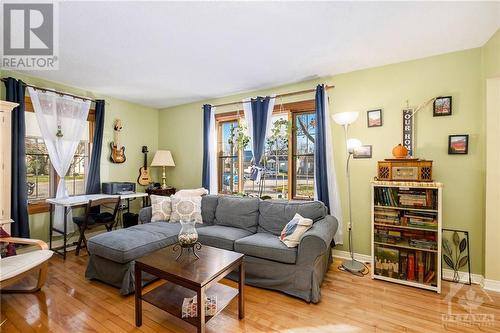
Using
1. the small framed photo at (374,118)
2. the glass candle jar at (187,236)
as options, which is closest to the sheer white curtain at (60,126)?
the glass candle jar at (187,236)

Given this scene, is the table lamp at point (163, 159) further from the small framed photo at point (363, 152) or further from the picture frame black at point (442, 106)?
the picture frame black at point (442, 106)

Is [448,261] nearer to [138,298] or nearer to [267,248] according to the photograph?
[267,248]

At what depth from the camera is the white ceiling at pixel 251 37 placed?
1.94 metres

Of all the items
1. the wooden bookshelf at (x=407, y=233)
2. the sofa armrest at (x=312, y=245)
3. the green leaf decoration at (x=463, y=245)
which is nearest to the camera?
the sofa armrest at (x=312, y=245)

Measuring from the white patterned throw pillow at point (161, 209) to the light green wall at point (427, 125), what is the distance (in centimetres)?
234

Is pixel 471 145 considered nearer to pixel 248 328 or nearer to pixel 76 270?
pixel 248 328

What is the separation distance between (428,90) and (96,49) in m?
3.69

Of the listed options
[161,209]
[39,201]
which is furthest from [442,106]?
[39,201]

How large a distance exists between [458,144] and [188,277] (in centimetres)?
301

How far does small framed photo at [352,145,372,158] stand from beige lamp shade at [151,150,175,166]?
3.23m

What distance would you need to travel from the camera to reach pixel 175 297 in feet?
6.48

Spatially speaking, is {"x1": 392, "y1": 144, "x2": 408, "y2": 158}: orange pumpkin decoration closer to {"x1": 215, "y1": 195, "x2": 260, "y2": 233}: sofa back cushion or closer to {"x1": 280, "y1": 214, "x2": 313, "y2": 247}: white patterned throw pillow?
{"x1": 280, "y1": 214, "x2": 313, "y2": 247}: white patterned throw pillow

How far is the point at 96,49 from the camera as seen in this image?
2.55 m

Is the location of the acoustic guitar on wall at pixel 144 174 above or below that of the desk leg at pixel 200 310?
above
